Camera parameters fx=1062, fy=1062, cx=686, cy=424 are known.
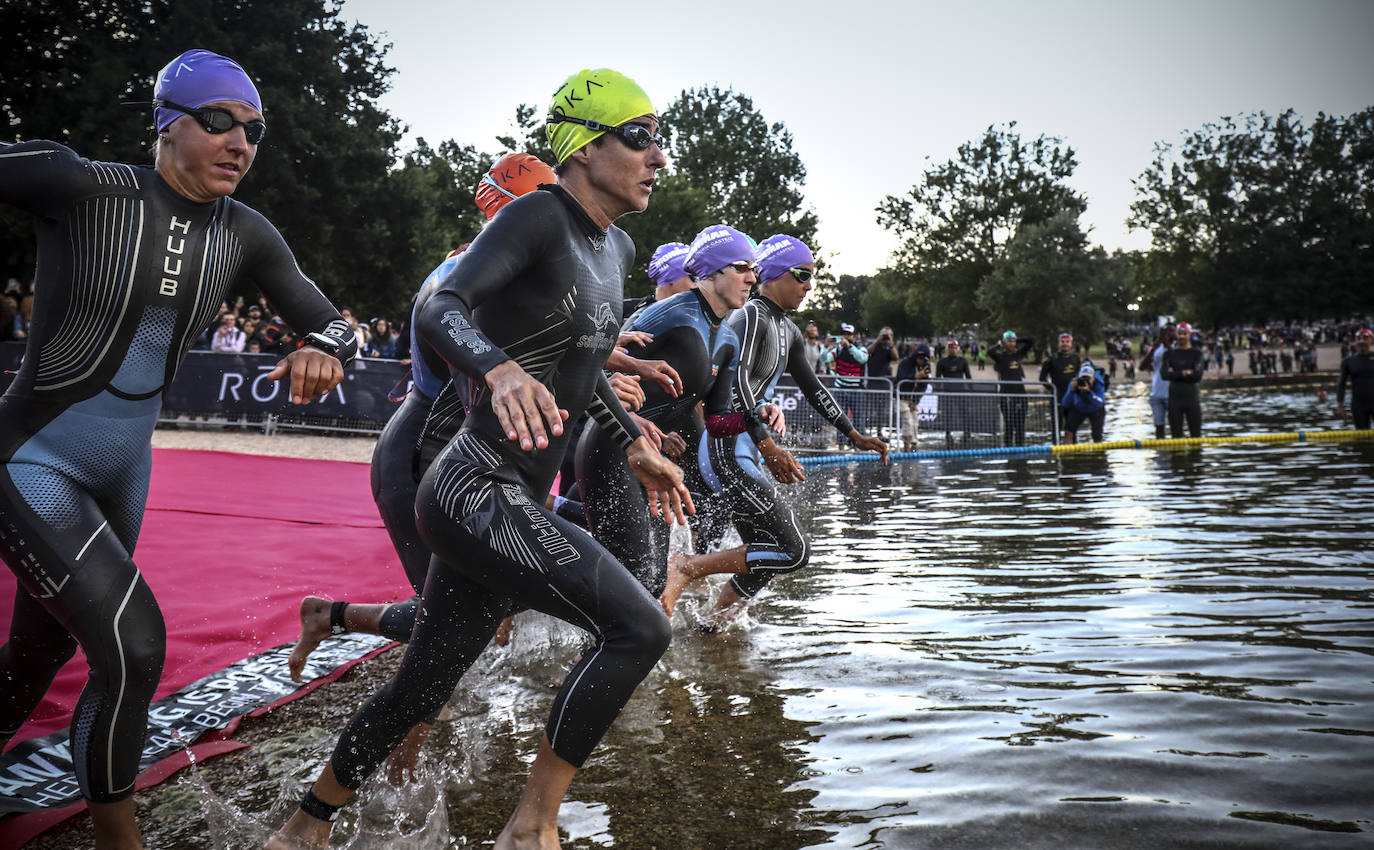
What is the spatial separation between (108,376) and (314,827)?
4.54 feet

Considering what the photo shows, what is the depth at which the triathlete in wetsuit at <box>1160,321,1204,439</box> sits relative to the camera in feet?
55.6

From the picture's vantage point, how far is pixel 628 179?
10.6ft

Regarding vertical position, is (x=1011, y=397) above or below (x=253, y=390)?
below

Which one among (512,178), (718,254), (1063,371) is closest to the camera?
(512,178)

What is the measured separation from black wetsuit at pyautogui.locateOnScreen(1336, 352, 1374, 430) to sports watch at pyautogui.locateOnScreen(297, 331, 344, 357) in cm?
1901

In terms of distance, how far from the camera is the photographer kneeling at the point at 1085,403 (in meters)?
17.8

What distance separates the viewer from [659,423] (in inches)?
217

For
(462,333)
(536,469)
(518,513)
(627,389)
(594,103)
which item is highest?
(594,103)

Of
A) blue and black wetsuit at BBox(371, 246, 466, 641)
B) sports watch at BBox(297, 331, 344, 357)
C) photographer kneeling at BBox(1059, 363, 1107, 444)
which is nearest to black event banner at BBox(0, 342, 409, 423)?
photographer kneeling at BBox(1059, 363, 1107, 444)

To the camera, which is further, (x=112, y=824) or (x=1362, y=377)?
(x=1362, y=377)

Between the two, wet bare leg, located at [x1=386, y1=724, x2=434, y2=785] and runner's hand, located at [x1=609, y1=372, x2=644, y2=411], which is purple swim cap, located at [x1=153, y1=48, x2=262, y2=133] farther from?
wet bare leg, located at [x1=386, y1=724, x2=434, y2=785]

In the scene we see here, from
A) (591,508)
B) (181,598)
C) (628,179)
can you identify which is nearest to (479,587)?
(628,179)

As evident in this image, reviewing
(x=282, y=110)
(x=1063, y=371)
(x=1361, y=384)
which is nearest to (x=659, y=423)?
(x=1063, y=371)

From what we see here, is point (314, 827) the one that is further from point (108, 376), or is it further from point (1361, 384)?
point (1361, 384)
